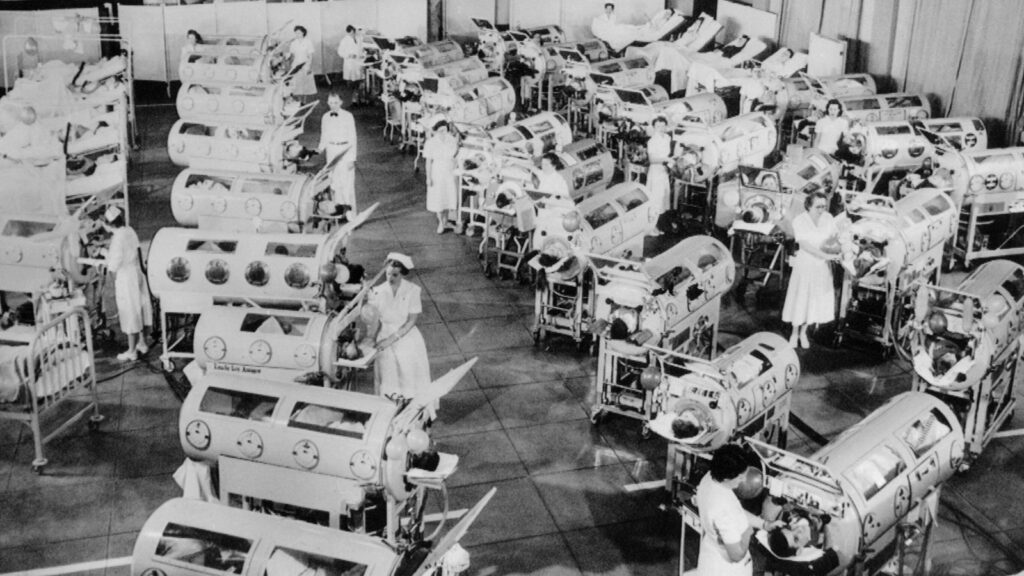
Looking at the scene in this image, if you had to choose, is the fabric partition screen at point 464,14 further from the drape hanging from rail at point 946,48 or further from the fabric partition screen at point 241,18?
the drape hanging from rail at point 946,48

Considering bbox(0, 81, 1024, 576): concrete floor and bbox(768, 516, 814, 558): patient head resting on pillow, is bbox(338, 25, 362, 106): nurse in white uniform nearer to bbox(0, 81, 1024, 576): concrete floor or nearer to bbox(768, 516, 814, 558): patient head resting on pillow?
bbox(0, 81, 1024, 576): concrete floor

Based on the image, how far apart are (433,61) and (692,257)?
40.5ft

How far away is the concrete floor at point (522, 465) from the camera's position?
905cm

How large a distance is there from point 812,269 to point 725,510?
19.2 feet

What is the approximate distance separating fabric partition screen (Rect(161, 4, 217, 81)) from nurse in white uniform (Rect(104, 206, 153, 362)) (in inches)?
504

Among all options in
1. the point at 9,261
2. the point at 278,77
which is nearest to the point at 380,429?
the point at 9,261

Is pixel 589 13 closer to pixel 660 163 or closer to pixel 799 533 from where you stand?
pixel 660 163

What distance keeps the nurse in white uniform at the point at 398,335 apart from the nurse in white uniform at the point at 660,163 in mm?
6323

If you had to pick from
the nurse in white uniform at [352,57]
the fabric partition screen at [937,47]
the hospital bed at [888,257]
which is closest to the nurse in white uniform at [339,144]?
the hospital bed at [888,257]

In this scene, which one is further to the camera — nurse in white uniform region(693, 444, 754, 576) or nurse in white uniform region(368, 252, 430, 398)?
nurse in white uniform region(368, 252, 430, 398)

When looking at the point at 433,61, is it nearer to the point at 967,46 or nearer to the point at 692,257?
the point at 967,46

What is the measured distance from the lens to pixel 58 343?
10.5 metres

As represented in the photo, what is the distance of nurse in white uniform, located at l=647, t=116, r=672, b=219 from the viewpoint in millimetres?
16047

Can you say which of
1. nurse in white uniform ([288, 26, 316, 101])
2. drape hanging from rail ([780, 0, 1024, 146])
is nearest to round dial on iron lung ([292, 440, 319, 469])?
drape hanging from rail ([780, 0, 1024, 146])
